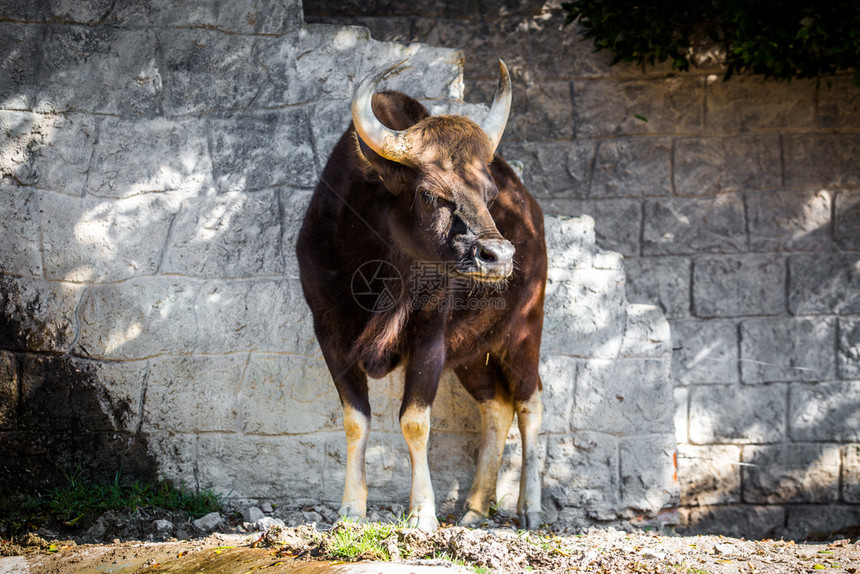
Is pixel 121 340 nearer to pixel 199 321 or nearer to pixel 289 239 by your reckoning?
pixel 199 321

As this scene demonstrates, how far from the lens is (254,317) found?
16.1 ft

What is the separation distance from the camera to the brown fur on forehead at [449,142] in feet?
12.9

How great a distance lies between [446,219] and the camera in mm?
3855

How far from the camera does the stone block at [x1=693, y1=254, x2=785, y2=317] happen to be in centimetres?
639

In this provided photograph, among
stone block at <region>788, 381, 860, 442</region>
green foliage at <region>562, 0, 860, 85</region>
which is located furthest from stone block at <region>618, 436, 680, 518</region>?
green foliage at <region>562, 0, 860, 85</region>

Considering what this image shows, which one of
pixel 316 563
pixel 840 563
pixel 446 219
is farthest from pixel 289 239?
pixel 840 563

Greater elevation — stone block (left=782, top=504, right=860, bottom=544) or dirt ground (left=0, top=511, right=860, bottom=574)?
dirt ground (left=0, top=511, right=860, bottom=574)

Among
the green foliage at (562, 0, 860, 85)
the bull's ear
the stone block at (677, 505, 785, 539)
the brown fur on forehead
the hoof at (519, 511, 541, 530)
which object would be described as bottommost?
the stone block at (677, 505, 785, 539)

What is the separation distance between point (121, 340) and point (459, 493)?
2339mm

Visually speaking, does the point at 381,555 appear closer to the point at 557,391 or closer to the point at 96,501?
the point at 96,501

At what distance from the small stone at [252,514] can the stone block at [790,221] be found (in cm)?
442

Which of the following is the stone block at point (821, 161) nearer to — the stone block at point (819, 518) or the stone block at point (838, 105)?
the stone block at point (838, 105)

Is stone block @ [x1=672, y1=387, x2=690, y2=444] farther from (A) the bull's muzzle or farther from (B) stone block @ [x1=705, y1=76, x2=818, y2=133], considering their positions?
(A) the bull's muzzle

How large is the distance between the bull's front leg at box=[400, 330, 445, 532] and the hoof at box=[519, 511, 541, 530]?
88cm
